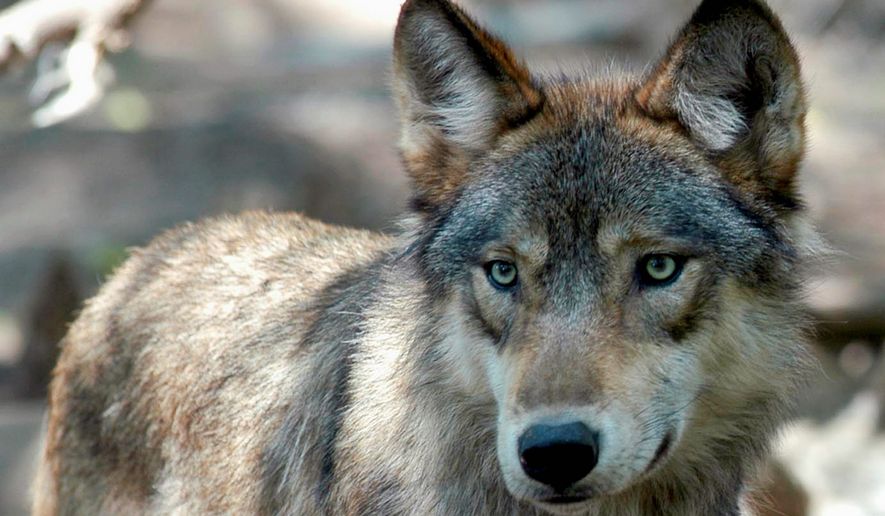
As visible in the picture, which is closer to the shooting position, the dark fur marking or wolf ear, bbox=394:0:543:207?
wolf ear, bbox=394:0:543:207

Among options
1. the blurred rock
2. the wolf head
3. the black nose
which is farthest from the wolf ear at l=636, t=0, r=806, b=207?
the blurred rock

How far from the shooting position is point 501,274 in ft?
14.7

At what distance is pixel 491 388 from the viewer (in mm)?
4547

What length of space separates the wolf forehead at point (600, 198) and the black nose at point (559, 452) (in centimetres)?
64

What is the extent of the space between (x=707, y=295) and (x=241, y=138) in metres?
8.52

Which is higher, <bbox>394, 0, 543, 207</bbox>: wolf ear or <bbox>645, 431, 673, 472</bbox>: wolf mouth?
<bbox>394, 0, 543, 207</bbox>: wolf ear

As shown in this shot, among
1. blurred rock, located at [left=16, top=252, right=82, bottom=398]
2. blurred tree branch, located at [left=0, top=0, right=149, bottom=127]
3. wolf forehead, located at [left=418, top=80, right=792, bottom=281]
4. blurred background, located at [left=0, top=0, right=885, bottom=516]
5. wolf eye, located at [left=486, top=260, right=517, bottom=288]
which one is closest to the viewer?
wolf forehead, located at [left=418, top=80, right=792, bottom=281]

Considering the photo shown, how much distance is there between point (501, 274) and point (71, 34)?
3.13 meters

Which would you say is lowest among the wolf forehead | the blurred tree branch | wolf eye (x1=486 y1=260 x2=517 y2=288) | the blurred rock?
the blurred rock

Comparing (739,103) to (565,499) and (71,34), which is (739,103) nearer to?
(565,499)

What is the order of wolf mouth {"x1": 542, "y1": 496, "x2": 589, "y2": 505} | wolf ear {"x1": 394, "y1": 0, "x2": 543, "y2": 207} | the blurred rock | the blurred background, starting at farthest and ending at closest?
the blurred rock < the blurred background < wolf ear {"x1": 394, "y1": 0, "x2": 543, "y2": 207} < wolf mouth {"x1": 542, "y1": 496, "x2": 589, "y2": 505}

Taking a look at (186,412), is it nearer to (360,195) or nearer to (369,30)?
Result: (360,195)

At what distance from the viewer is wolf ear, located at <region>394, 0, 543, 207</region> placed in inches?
187

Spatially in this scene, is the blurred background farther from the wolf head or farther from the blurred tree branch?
the wolf head
